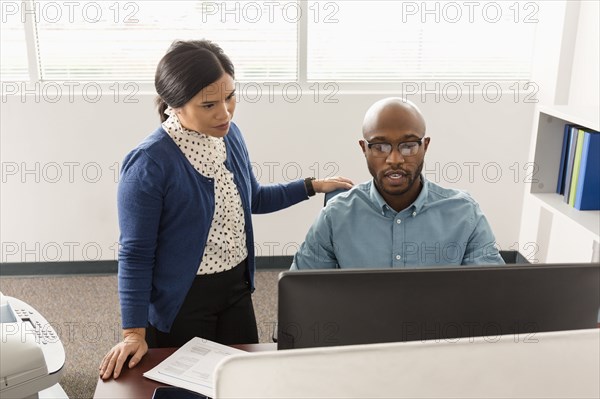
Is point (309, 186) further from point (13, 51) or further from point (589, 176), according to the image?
point (13, 51)

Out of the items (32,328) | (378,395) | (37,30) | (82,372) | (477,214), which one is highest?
(37,30)

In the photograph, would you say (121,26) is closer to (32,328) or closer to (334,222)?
(32,328)

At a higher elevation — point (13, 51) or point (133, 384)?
point (13, 51)

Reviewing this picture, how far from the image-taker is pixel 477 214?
1651mm

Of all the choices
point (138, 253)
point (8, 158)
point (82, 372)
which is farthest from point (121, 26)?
point (138, 253)

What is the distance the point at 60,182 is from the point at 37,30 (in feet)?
2.79

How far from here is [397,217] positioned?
5.33 feet

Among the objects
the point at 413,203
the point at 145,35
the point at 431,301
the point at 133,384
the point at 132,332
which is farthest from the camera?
the point at 145,35

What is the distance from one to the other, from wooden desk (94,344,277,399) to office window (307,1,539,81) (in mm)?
2381

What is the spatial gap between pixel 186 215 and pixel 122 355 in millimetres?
408

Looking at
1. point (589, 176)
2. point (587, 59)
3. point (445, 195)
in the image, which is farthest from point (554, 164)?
point (587, 59)

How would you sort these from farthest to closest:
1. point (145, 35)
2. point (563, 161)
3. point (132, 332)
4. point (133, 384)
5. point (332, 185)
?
point (145, 35) < point (563, 161) < point (332, 185) < point (132, 332) < point (133, 384)

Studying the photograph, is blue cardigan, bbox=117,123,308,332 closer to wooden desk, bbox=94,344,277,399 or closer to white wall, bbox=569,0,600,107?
wooden desk, bbox=94,344,277,399

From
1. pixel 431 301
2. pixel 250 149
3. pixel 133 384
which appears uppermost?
pixel 431 301
